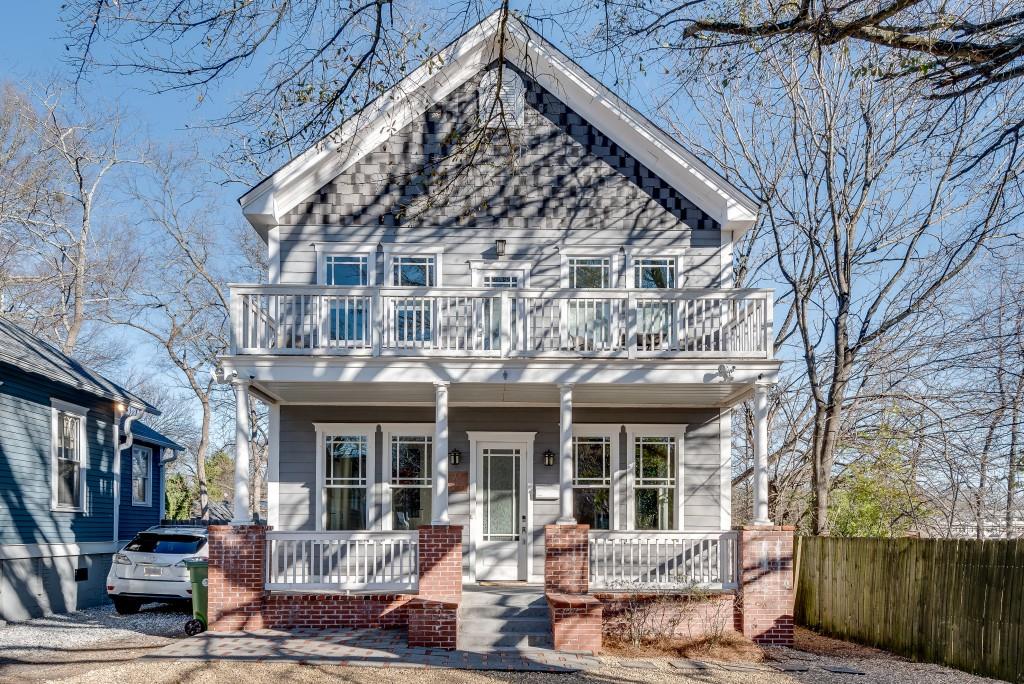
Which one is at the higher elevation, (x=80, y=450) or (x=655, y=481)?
(x=80, y=450)

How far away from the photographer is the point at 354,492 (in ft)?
46.3

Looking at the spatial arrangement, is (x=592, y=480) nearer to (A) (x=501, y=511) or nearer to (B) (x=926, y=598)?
(A) (x=501, y=511)

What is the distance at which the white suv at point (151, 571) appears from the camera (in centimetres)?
1396

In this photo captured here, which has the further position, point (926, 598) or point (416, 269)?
point (416, 269)

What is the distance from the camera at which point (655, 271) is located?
1428cm

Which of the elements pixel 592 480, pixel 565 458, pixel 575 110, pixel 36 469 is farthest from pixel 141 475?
pixel 575 110

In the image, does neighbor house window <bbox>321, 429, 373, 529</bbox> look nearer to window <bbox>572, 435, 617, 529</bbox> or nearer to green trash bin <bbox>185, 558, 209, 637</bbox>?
green trash bin <bbox>185, 558, 209, 637</bbox>

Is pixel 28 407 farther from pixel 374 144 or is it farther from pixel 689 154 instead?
pixel 689 154

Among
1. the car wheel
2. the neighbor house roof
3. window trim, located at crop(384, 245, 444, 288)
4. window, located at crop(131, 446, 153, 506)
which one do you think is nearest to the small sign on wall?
window trim, located at crop(384, 245, 444, 288)

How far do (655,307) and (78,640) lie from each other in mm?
8930

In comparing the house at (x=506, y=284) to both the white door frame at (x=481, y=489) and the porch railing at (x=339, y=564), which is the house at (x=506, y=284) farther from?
the porch railing at (x=339, y=564)

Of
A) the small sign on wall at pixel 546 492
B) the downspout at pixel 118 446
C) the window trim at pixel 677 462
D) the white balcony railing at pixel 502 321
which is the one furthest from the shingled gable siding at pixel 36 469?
the window trim at pixel 677 462

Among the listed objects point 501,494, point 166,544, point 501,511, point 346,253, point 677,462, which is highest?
point 346,253

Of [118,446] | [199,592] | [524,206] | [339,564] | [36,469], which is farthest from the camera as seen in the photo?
[118,446]
